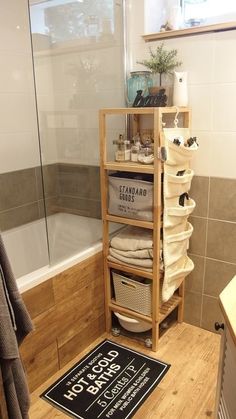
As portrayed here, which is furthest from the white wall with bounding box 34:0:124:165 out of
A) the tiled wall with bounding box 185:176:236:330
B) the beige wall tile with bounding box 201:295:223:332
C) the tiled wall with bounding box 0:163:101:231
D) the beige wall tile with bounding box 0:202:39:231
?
the beige wall tile with bounding box 201:295:223:332

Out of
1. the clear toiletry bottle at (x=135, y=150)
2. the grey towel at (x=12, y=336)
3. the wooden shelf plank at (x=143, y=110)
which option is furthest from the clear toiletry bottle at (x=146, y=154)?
the grey towel at (x=12, y=336)

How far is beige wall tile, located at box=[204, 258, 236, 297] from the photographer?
1984mm

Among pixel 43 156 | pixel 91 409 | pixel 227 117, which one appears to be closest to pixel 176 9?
pixel 227 117

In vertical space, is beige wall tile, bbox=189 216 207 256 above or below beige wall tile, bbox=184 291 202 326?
above

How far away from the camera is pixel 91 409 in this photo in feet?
5.20

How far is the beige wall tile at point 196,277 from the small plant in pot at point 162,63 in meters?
1.02

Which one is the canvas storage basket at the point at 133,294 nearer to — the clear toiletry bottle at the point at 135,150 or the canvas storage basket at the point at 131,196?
the canvas storage basket at the point at 131,196

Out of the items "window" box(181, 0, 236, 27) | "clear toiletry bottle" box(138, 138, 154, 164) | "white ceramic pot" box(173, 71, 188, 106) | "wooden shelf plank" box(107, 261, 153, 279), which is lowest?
"wooden shelf plank" box(107, 261, 153, 279)

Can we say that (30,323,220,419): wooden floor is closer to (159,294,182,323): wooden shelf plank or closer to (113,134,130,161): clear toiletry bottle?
(159,294,182,323): wooden shelf plank

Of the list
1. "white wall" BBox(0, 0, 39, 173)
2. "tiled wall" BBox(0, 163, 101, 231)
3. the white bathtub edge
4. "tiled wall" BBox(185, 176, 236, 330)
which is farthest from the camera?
"tiled wall" BBox(0, 163, 101, 231)

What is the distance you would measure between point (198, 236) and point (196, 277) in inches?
10.7

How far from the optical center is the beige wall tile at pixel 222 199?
1874mm

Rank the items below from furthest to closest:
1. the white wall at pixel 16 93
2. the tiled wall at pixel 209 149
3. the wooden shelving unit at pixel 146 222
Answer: the white wall at pixel 16 93
the tiled wall at pixel 209 149
the wooden shelving unit at pixel 146 222

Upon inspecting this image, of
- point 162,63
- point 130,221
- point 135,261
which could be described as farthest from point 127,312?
point 162,63
